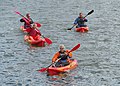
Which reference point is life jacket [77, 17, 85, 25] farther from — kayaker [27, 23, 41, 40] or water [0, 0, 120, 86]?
kayaker [27, 23, 41, 40]

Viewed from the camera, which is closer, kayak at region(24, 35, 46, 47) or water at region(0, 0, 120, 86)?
water at region(0, 0, 120, 86)

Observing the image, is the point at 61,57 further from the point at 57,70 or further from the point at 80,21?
the point at 80,21

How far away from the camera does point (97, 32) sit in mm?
34969

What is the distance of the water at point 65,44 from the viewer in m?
23.5

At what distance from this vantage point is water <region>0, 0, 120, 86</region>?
77.0 feet

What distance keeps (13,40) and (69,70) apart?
9995mm

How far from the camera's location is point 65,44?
103 feet

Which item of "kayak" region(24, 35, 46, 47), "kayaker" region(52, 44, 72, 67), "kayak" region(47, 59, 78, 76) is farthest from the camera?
"kayak" region(24, 35, 46, 47)

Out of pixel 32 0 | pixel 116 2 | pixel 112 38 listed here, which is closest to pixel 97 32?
pixel 112 38

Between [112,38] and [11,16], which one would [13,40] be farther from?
[11,16]

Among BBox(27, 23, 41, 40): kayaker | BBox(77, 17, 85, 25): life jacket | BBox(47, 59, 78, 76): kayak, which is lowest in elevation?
BBox(47, 59, 78, 76): kayak

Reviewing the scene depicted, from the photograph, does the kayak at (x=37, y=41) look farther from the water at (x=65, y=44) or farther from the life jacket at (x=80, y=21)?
the life jacket at (x=80, y=21)

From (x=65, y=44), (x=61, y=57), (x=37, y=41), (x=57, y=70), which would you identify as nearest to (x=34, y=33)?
(x=37, y=41)

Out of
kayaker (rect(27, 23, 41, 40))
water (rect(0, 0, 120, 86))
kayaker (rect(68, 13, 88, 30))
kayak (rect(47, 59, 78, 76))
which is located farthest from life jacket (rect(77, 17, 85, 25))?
kayak (rect(47, 59, 78, 76))
